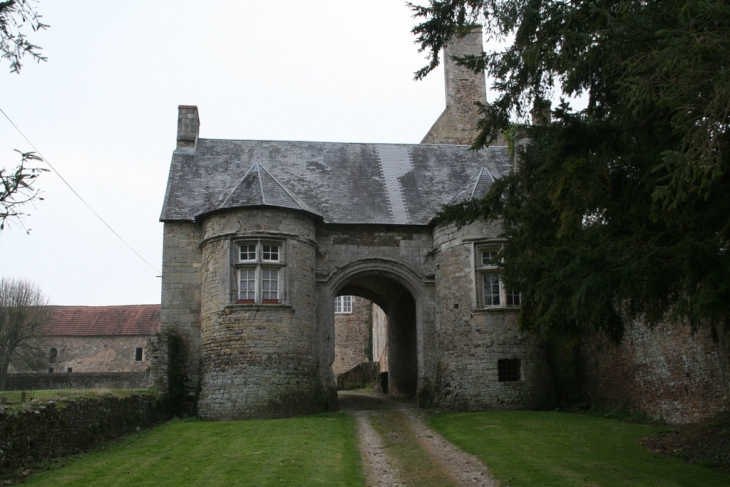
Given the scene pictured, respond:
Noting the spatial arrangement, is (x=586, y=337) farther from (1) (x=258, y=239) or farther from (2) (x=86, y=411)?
(2) (x=86, y=411)

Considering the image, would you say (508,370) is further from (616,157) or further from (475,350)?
(616,157)

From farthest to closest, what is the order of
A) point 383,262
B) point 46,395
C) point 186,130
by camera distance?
1. point 186,130
2. point 383,262
3. point 46,395

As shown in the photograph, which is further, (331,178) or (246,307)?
(331,178)

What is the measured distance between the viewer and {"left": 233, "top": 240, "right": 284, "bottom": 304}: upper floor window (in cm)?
1731

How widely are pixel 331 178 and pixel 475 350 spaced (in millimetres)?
6885

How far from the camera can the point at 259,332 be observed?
16.9 m

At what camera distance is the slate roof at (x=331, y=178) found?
18.7m

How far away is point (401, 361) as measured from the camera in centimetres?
2389

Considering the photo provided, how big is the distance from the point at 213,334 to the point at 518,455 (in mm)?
8863

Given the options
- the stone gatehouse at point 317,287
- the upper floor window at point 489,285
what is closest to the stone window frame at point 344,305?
the stone gatehouse at point 317,287

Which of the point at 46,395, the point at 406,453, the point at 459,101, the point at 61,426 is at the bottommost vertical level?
the point at 406,453

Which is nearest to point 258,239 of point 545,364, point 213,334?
point 213,334

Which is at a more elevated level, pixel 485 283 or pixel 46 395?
pixel 485 283

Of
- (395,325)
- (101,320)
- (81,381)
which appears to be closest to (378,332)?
(395,325)
